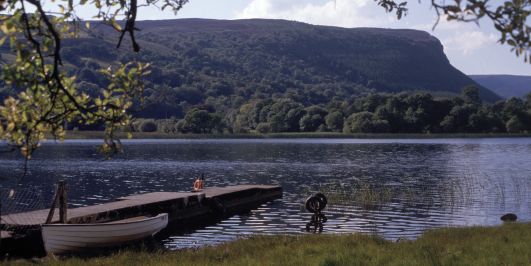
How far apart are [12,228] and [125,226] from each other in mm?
4253

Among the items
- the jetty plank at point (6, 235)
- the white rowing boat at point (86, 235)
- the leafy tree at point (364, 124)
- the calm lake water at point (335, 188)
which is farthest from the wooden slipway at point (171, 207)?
the leafy tree at point (364, 124)

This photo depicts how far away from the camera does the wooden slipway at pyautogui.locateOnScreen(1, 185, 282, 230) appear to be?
26241mm

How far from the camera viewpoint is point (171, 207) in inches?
1367

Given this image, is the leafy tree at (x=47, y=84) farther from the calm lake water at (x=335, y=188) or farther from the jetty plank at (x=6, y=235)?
the jetty plank at (x=6, y=235)

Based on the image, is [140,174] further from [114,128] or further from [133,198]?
[114,128]

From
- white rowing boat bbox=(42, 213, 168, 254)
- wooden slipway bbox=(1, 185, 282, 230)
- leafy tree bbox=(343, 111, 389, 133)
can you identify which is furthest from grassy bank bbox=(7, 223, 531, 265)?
leafy tree bbox=(343, 111, 389, 133)

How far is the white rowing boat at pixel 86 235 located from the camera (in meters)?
21.8

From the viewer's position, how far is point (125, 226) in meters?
23.9

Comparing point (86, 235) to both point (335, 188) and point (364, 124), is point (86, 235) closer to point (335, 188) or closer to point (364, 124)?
point (335, 188)

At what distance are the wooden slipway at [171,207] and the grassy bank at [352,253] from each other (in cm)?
595

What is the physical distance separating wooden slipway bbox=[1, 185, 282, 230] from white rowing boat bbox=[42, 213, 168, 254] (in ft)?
5.90

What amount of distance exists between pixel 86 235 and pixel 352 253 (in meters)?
10.4

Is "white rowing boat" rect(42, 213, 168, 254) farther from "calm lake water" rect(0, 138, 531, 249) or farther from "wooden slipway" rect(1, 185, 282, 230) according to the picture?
"calm lake water" rect(0, 138, 531, 249)

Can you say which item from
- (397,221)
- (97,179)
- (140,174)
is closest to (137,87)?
(397,221)
